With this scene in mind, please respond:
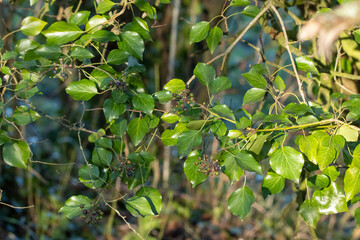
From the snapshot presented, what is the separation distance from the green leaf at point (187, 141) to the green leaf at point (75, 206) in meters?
0.26

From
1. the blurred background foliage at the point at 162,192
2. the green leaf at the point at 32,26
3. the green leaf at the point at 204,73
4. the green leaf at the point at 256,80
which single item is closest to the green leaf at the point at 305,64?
the green leaf at the point at 256,80

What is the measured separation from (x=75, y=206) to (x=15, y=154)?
0.70 feet

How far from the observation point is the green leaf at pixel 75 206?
3.11ft

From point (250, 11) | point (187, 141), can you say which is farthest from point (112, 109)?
point (250, 11)

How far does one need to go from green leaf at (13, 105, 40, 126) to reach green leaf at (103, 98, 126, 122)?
237mm

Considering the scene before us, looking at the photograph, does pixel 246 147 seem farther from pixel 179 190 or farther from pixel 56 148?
pixel 56 148

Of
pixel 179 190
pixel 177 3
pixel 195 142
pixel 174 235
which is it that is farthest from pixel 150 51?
pixel 195 142

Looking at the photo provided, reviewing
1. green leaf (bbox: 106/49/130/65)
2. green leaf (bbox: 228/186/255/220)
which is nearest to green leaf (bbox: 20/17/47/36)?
green leaf (bbox: 106/49/130/65)

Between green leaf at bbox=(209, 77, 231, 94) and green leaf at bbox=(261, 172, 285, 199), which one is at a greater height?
green leaf at bbox=(209, 77, 231, 94)

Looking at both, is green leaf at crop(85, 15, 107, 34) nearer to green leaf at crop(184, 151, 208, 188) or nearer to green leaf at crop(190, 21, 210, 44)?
green leaf at crop(190, 21, 210, 44)

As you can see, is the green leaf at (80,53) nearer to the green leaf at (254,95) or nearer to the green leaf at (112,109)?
the green leaf at (112,109)

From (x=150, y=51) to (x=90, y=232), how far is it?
1.31 metres

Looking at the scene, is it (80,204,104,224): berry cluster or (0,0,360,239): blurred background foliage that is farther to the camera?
(0,0,360,239): blurred background foliage

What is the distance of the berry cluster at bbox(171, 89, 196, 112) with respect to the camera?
36.3 inches
